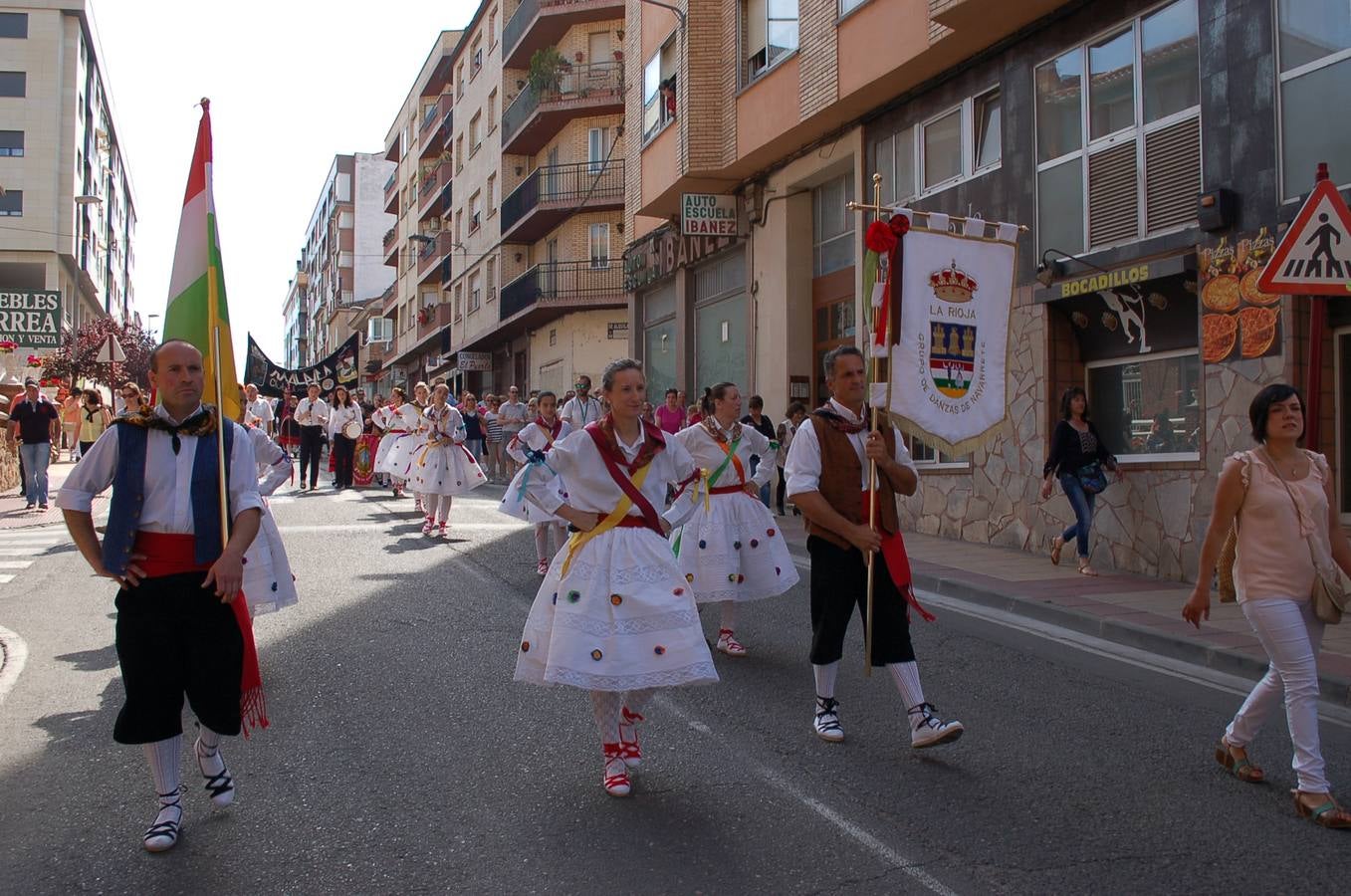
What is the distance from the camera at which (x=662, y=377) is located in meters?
25.9

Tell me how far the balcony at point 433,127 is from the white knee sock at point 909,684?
48939 mm

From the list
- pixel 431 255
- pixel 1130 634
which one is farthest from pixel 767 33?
pixel 431 255

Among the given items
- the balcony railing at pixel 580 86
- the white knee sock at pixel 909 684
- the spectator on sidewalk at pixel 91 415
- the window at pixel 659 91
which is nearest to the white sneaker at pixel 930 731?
the white knee sock at pixel 909 684

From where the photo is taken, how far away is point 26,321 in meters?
25.8

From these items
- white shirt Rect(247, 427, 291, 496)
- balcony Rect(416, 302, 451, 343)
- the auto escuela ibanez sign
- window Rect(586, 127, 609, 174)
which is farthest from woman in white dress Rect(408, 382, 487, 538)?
balcony Rect(416, 302, 451, 343)

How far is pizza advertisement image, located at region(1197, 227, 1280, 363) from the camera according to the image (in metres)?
9.96

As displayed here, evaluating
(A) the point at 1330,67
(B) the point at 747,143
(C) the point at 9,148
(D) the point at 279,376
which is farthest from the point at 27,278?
(A) the point at 1330,67

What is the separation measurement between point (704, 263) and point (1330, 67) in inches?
570

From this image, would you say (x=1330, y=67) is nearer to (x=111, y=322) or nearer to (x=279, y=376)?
(x=279, y=376)

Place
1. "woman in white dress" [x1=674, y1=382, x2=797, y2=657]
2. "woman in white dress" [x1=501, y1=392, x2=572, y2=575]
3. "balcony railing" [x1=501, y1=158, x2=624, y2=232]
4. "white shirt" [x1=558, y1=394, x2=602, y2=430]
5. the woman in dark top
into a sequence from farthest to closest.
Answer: "balcony railing" [x1=501, y1=158, x2=624, y2=232] < "white shirt" [x1=558, y1=394, x2=602, y2=430] < the woman in dark top < "woman in white dress" [x1=501, y1=392, x2=572, y2=575] < "woman in white dress" [x1=674, y1=382, x2=797, y2=657]

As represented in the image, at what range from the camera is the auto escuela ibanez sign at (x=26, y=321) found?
25656 millimetres

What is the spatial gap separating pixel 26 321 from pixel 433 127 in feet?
98.8

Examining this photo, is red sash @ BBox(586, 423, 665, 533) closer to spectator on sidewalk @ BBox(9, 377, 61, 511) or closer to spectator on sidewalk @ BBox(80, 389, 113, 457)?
spectator on sidewalk @ BBox(9, 377, 61, 511)

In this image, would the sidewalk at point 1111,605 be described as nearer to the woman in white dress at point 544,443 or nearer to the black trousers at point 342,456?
the woman in white dress at point 544,443
